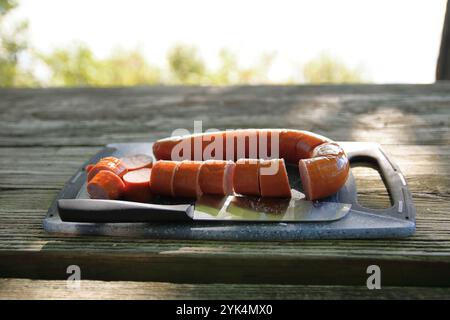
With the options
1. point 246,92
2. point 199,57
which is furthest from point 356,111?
point 199,57

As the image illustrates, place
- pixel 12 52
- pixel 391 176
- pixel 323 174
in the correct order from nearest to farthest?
pixel 323 174 < pixel 391 176 < pixel 12 52

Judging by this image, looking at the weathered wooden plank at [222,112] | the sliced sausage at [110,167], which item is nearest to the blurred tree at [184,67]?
the weathered wooden plank at [222,112]

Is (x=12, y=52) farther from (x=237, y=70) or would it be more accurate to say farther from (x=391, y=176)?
(x=391, y=176)

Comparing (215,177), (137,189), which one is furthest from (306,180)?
(137,189)

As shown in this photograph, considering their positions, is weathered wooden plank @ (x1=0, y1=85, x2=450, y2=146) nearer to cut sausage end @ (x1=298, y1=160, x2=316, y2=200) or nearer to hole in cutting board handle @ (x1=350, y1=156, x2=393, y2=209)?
hole in cutting board handle @ (x1=350, y1=156, x2=393, y2=209)

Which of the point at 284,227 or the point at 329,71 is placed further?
the point at 329,71

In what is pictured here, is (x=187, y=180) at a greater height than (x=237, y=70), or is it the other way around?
(x=237, y=70)
